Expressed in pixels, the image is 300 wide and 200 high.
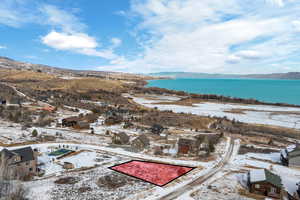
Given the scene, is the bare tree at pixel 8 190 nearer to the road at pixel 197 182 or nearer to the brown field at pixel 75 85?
the road at pixel 197 182

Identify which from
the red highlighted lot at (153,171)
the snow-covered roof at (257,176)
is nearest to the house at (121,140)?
the red highlighted lot at (153,171)

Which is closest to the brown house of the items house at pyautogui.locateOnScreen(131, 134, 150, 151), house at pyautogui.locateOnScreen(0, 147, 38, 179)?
house at pyautogui.locateOnScreen(131, 134, 150, 151)

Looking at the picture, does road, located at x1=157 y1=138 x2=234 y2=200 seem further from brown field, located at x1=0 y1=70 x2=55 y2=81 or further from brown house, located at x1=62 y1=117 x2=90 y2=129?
brown field, located at x1=0 y1=70 x2=55 y2=81

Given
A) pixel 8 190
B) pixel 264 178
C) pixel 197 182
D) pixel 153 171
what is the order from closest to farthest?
pixel 8 190, pixel 264 178, pixel 197 182, pixel 153 171

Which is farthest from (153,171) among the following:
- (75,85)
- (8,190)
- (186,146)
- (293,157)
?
(75,85)

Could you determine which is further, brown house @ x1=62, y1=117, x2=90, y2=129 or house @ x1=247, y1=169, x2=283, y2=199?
brown house @ x1=62, y1=117, x2=90, y2=129

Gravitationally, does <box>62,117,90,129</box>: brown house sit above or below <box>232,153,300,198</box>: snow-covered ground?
above

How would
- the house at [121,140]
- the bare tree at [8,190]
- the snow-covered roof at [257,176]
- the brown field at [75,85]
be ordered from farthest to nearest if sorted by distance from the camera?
the brown field at [75,85] < the house at [121,140] < the snow-covered roof at [257,176] < the bare tree at [8,190]

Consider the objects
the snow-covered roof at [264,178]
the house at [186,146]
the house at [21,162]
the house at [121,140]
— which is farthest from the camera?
the house at [121,140]

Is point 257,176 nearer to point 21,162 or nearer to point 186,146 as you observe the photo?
point 186,146

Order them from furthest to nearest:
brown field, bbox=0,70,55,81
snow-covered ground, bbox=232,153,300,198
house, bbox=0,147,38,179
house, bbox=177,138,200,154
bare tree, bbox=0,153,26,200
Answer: brown field, bbox=0,70,55,81 → house, bbox=177,138,200,154 → snow-covered ground, bbox=232,153,300,198 → house, bbox=0,147,38,179 → bare tree, bbox=0,153,26,200
